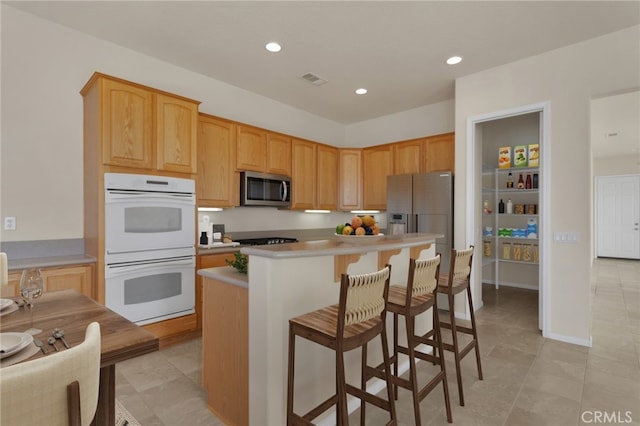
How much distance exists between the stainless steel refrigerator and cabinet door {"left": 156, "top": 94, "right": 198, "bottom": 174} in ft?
8.99

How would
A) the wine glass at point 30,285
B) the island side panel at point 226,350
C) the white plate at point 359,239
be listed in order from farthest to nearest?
the white plate at point 359,239, the island side panel at point 226,350, the wine glass at point 30,285

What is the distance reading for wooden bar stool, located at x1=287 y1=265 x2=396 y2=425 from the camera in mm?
1438

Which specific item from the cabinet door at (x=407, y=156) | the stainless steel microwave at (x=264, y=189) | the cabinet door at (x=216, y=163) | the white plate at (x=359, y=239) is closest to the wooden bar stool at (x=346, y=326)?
the white plate at (x=359, y=239)

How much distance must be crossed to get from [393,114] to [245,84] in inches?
104

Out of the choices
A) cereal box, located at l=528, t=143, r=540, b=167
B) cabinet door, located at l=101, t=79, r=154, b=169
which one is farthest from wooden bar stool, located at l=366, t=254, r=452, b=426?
cereal box, located at l=528, t=143, r=540, b=167

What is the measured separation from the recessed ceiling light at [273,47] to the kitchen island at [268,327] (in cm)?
221

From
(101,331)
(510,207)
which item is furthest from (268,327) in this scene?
(510,207)

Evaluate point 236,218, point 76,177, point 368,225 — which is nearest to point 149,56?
point 76,177

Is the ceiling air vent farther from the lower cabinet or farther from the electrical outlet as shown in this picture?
the electrical outlet

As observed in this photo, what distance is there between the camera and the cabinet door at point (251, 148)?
159 inches

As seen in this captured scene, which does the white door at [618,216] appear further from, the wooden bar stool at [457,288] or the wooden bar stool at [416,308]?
the wooden bar stool at [416,308]

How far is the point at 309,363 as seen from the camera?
1910mm

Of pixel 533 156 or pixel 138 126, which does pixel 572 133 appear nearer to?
pixel 533 156

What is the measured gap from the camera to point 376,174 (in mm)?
5324
